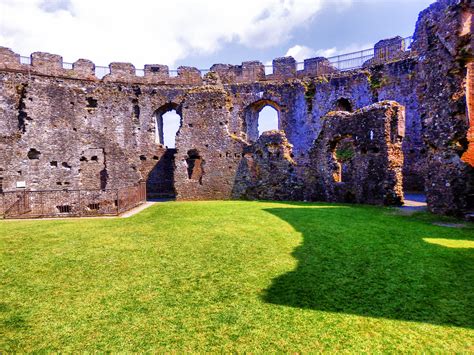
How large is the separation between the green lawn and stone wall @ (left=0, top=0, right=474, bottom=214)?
5895mm

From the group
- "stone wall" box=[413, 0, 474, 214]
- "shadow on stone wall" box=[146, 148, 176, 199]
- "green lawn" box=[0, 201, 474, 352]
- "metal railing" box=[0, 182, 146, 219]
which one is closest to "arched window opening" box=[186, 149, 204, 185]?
"shadow on stone wall" box=[146, 148, 176, 199]

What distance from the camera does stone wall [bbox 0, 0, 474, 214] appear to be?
1493cm

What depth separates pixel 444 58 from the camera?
916 cm

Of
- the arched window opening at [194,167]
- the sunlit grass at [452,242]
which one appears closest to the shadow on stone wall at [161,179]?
the arched window opening at [194,167]

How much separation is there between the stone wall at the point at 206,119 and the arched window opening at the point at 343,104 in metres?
0.07

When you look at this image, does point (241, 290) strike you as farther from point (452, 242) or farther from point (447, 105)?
point (447, 105)

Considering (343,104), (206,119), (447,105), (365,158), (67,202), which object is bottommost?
(67,202)

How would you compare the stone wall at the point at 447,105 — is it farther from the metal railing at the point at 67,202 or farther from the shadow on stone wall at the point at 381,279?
the metal railing at the point at 67,202

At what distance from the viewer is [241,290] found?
3.90 m

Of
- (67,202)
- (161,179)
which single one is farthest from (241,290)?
(161,179)

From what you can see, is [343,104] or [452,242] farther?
[343,104]

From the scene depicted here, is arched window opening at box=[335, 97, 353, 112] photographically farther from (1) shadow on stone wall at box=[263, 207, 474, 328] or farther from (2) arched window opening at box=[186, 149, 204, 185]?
(1) shadow on stone wall at box=[263, 207, 474, 328]

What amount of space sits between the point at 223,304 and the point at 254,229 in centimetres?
393

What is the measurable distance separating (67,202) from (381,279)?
15.3 meters
